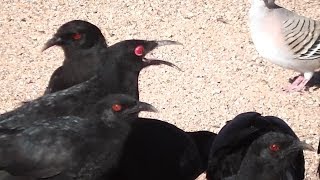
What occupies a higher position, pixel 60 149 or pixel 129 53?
pixel 129 53

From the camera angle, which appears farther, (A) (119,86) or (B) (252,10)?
(B) (252,10)

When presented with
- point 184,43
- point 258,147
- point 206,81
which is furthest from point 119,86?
point 184,43

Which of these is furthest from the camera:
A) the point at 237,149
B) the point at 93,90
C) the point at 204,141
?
the point at 204,141

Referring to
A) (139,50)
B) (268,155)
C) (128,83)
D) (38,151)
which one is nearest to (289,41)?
(139,50)

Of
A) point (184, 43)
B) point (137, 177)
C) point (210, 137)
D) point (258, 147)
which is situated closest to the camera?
point (258, 147)

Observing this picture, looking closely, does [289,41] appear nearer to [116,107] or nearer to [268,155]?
[268,155]

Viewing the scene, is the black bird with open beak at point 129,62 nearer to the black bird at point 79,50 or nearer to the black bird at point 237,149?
the black bird at point 79,50

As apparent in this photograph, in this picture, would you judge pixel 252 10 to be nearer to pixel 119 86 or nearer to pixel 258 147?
pixel 119 86
